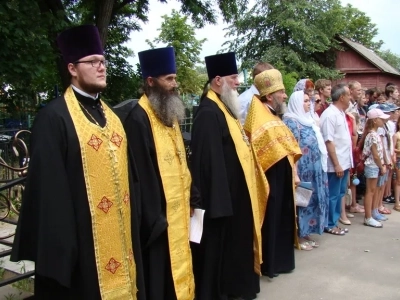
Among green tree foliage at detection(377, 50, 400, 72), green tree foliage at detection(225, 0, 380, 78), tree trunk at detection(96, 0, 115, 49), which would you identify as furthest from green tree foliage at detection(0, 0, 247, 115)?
green tree foliage at detection(377, 50, 400, 72)

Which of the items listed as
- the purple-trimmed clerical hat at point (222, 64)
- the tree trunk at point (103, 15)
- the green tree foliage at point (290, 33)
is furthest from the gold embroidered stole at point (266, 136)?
the green tree foliage at point (290, 33)

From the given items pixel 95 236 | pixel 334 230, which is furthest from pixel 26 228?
pixel 334 230

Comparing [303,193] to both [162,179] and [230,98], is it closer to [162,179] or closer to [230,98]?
[230,98]

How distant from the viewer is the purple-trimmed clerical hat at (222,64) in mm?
3732

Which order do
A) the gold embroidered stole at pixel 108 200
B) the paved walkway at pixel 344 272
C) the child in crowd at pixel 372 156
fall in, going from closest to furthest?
the gold embroidered stole at pixel 108 200, the paved walkway at pixel 344 272, the child in crowd at pixel 372 156

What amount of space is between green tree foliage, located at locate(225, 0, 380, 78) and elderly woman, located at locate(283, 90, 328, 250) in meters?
21.8

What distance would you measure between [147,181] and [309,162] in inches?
104

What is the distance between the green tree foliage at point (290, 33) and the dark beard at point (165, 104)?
939 inches

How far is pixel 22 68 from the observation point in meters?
8.45

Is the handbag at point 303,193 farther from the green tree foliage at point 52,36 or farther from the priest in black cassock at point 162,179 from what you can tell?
the green tree foliage at point 52,36

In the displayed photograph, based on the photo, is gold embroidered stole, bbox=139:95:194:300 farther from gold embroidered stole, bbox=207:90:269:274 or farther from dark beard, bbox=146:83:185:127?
gold embroidered stole, bbox=207:90:269:274

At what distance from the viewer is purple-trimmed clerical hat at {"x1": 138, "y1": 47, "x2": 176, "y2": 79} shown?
10.2ft

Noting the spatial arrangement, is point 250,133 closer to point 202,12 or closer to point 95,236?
point 95,236

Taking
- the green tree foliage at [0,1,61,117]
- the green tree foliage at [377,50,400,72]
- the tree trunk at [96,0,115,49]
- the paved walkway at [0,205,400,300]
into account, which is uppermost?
the green tree foliage at [377,50,400,72]
